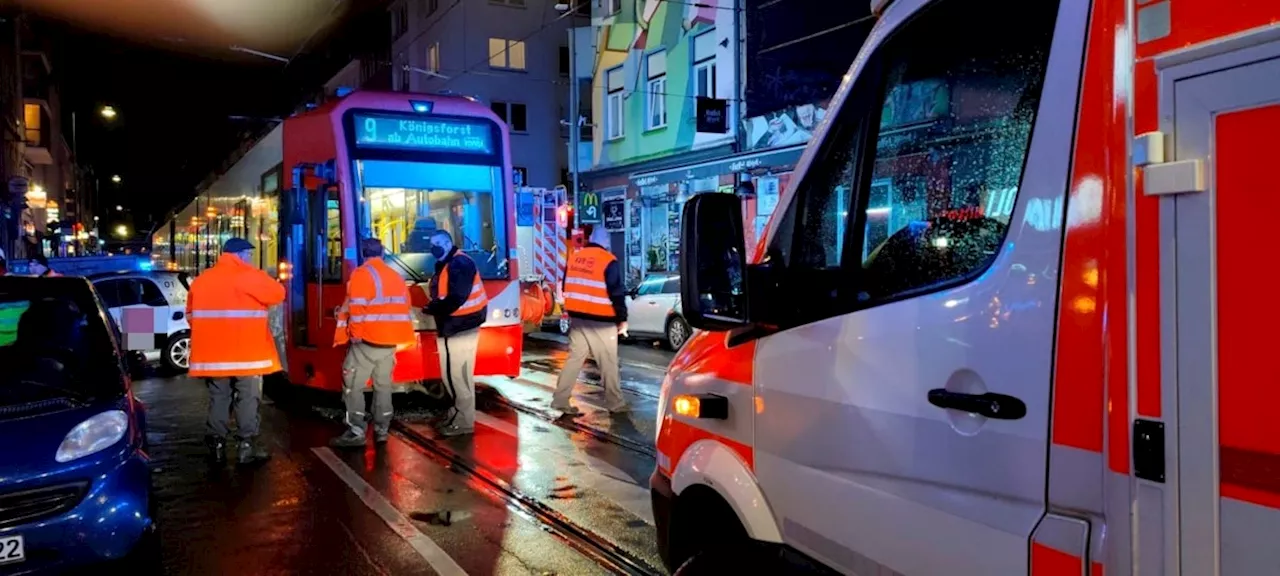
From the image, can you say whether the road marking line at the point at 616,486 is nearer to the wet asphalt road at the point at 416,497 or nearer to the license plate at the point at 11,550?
the wet asphalt road at the point at 416,497

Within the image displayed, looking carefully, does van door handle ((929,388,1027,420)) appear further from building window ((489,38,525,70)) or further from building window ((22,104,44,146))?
building window ((22,104,44,146))

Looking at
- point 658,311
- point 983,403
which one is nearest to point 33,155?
point 658,311

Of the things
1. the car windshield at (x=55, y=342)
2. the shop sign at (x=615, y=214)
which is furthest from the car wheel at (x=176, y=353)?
the shop sign at (x=615, y=214)

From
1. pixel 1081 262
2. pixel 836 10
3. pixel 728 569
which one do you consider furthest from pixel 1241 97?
pixel 836 10

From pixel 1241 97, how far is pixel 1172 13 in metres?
0.22

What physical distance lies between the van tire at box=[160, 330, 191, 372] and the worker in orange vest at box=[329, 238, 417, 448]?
7233mm

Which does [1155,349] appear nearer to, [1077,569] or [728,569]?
[1077,569]

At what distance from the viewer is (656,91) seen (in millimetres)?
24266

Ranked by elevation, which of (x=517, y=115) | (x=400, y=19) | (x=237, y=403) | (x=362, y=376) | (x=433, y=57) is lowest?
(x=237, y=403)

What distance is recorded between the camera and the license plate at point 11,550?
3.86 m

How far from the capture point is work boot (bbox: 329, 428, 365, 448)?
25.1 feet

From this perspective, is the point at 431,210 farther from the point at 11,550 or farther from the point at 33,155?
the point at 33,155

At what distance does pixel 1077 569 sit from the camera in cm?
180

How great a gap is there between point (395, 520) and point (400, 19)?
35.3 metres
